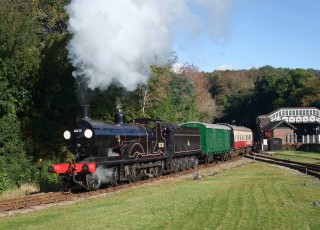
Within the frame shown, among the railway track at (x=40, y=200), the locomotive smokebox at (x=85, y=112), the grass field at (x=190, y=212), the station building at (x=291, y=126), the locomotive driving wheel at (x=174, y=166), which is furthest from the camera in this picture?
the station building at (x=291, y=126)

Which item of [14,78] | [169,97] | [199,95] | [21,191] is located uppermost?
[199,95]

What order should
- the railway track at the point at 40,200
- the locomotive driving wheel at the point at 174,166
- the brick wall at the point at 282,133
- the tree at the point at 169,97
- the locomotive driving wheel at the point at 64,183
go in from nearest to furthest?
the railway track at the point at 40,200 < the locomotive driving wheel at the point at 64,183 < the locomotive driving wheel at the point at 174,166 < the tree at the point at 169,97 < the brick wall at the point at 282,133

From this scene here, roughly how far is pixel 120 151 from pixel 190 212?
8.28m

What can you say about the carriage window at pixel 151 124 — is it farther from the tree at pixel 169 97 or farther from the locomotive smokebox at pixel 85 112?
the tree at pixel 169 97

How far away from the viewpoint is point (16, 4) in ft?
113

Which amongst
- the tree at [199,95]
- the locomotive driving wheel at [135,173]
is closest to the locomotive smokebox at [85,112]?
the locomotive driving wheel at [135,173]

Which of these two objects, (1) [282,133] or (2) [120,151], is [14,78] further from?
(1) [282,133]

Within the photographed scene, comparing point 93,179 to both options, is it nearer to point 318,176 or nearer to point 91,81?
point 91,81

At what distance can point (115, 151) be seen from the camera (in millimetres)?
20562

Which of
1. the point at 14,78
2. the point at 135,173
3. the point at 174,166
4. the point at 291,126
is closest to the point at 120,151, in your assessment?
the point at 135,173

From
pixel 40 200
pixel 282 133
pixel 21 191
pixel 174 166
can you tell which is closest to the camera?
pixel 40 200

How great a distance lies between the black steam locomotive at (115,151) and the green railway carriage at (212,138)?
7992 millimetres

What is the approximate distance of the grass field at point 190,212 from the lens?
445 inches

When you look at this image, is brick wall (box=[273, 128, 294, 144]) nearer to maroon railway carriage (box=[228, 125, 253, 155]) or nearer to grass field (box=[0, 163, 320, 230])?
maroon railway carriage (box=[228, 125, 253, 155])
